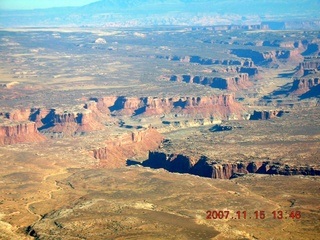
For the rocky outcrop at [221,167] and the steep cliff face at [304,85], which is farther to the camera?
the steep cliff face at [304,85]

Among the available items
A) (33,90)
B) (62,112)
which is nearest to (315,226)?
(62,112)

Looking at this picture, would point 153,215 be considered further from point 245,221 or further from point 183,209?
point 245,221

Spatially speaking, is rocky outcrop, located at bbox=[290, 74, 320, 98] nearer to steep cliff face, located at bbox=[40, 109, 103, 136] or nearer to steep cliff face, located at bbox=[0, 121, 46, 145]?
steep cliff face, located at bbox=[40, 109, 103, 136]
